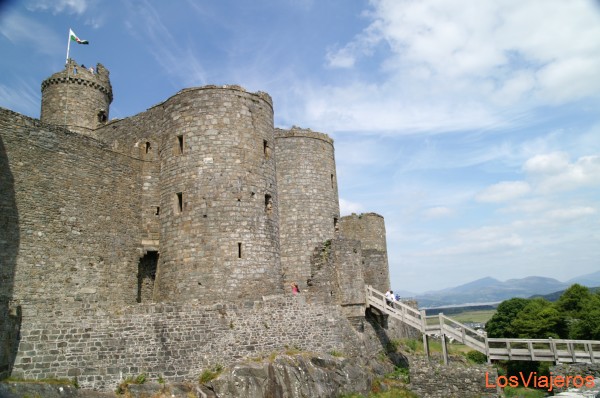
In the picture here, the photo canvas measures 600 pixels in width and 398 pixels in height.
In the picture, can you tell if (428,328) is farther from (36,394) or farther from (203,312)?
(36,394)

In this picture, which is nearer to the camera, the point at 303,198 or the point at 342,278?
the point at 342,278

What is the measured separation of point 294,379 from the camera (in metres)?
15.8

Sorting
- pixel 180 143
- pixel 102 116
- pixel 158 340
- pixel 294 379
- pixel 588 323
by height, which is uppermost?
pixel 102 116

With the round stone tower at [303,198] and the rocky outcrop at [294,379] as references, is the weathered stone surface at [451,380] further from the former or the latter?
the round stone tower at [303,198]

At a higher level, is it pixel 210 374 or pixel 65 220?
pixel 65 220

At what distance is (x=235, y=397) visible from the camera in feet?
46.2

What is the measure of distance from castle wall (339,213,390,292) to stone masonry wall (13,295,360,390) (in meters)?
12.8

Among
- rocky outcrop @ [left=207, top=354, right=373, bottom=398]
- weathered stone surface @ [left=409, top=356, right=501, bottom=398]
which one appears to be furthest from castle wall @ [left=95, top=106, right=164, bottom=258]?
weathered stone surface @ [left=409, top=356, right=501, bottom=398]

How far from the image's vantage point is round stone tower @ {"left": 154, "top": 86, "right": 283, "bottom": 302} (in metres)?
17.5

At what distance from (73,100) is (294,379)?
18863mm

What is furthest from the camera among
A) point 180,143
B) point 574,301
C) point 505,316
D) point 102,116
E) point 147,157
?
point 505,316

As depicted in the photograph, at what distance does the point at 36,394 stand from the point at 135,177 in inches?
374

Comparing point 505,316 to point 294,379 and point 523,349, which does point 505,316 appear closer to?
point 523,349

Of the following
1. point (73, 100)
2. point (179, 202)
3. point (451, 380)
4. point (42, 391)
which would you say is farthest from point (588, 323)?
point (73, 100)
